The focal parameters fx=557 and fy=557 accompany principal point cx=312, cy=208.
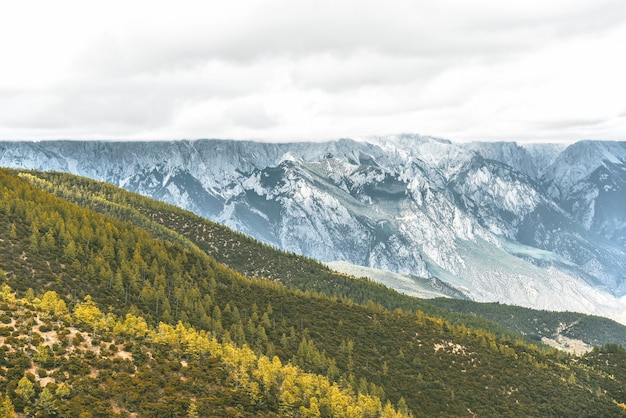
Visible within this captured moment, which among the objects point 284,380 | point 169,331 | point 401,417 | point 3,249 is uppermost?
point 3,249

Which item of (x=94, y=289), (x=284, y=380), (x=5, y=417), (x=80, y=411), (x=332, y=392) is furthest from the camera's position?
(x=94, y=289)

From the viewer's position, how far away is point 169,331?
166 m

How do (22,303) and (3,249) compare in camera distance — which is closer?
(22,303)

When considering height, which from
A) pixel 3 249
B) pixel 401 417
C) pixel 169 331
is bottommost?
pixel 401 417

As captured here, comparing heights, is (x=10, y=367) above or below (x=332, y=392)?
above

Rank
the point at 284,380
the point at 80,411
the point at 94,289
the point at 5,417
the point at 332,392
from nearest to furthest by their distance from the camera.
Result: 1. the point at 5,417
2. the point at 80,411
3. the point at 284,380
4. the point at 332,392
5. the point at 94,289

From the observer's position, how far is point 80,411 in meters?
112

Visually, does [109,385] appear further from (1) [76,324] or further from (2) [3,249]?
(2) [3,249]

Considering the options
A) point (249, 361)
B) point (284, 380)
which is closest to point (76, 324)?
point (249, 361)

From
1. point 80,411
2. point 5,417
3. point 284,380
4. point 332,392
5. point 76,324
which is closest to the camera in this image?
point 5,417

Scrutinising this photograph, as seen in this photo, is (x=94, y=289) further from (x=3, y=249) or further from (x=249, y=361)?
(x=249, y=361)

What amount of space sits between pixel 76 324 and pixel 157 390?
32.3 m

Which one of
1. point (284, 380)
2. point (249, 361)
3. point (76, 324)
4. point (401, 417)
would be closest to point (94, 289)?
point (76, 324)

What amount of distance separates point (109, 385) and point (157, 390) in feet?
36.6
